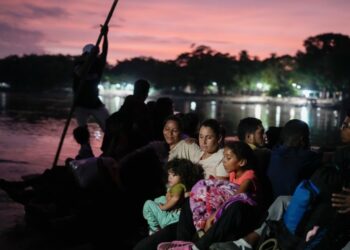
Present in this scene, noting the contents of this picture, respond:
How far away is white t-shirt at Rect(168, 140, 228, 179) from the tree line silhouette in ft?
279

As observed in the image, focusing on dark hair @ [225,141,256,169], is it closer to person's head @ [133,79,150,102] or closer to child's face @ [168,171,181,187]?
child's face @ [168,171,181,187]

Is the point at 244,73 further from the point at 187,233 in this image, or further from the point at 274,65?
the point at 187,233

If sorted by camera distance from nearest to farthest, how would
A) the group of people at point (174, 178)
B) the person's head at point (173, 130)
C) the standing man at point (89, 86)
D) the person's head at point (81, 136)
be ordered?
1. the group of people at point (174, 178)
2. the person's head at point (173, 130)
3. the person's head at point (81, 136)
4. the standing man at point (89, 86)

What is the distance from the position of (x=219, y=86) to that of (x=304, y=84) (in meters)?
25.7

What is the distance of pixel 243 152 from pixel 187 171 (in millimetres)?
794

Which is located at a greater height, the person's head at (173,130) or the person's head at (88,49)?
the person's head at (88,49)

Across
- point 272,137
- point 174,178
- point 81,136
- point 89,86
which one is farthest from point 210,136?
point 89,86

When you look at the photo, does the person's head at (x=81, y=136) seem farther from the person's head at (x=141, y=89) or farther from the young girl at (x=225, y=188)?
the young girl at (x=225, y=188)

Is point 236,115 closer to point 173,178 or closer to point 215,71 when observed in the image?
point 173,178

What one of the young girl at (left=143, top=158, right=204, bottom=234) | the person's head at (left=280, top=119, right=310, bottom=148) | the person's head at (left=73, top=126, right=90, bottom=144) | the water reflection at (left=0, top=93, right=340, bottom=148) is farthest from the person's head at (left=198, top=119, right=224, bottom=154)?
the water reflection at (left=0, top=93, right=340, bottom=148)

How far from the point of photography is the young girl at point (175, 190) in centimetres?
530

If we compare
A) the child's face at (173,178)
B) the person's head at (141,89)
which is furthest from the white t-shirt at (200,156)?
the person's head at (141,89)

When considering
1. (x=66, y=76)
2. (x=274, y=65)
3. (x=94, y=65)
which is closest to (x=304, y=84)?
(x=274, y=65)

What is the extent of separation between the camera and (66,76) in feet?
433
